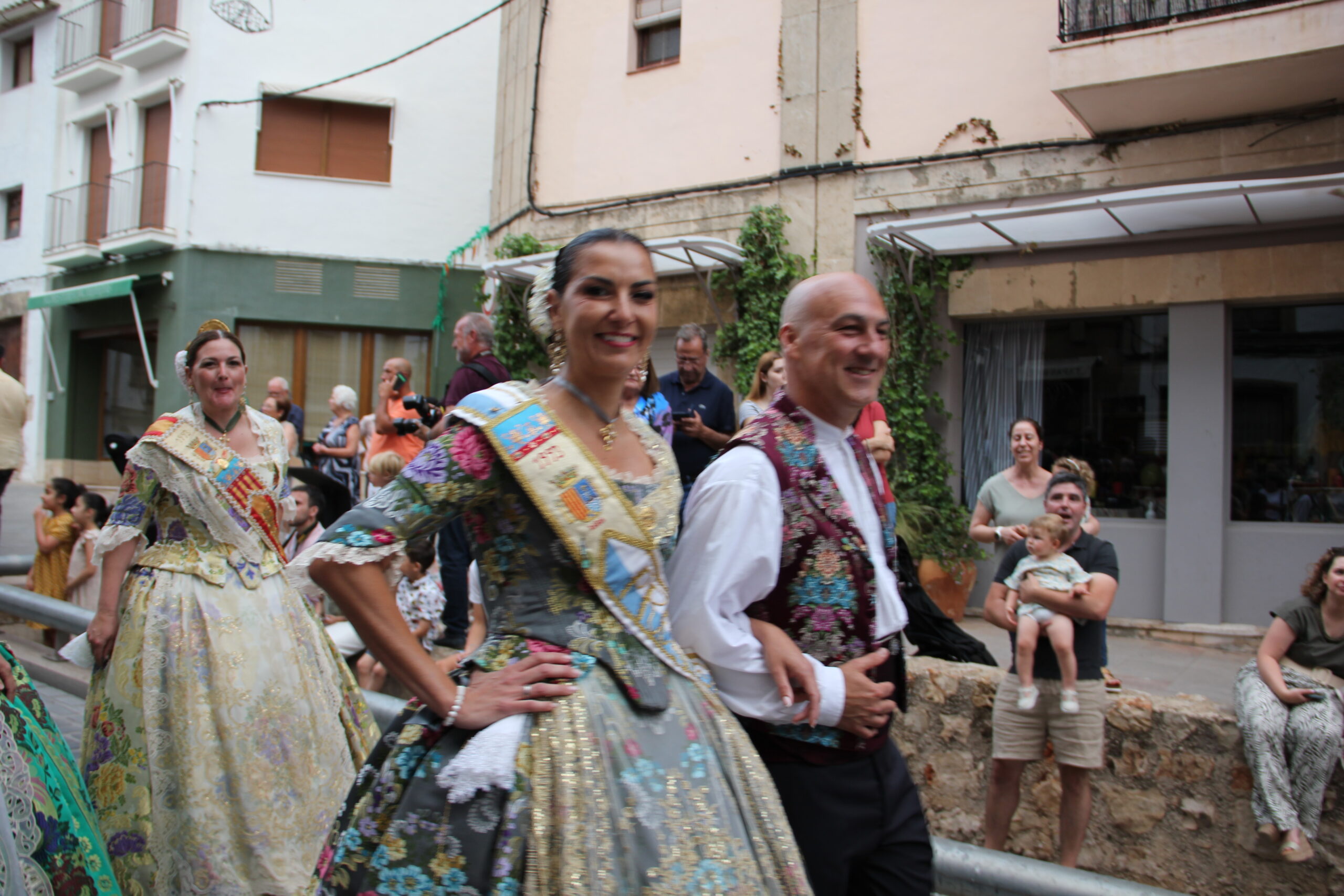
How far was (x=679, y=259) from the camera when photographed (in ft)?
31.8

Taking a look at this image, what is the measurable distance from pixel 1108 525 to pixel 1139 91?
10.9ft

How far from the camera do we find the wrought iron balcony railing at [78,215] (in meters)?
Answer: 18.3

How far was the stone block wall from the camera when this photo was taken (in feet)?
14.2

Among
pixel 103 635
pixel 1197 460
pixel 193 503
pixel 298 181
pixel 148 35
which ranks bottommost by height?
pixel 103 635

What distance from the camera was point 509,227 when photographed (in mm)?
12484

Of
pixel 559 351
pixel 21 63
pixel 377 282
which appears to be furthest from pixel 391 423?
pixel 21 63

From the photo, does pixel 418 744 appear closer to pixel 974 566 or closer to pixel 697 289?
pixel 974 566

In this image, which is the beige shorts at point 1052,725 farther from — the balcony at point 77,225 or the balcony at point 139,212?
the balcony at point 77,225

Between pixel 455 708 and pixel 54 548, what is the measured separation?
751cm

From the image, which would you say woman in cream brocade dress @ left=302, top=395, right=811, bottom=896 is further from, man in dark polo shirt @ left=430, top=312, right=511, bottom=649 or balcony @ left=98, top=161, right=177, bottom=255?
balcony @ left=98, top=161, right=177, bottom=255

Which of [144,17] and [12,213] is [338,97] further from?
[12,213]

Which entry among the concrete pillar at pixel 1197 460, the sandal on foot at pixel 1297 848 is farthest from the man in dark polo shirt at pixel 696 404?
the concrete pillar at pixel 1197 460

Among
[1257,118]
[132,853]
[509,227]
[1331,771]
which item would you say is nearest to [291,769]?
[132,853]

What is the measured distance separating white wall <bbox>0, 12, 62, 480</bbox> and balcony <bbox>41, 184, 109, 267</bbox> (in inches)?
24.0
